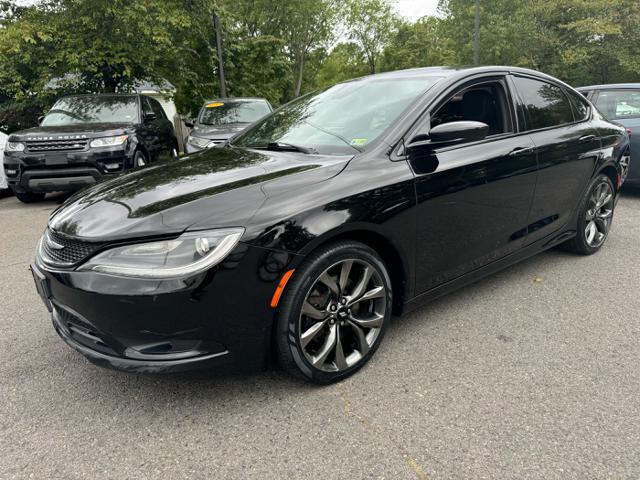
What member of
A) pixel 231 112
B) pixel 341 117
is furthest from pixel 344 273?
pixel 231 112

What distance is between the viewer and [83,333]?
2.05 m

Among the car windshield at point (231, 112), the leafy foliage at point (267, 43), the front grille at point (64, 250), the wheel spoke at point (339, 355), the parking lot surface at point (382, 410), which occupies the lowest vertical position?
the parking lot surface at point (382, 410)

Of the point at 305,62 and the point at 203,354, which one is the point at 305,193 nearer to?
the point at 203,354

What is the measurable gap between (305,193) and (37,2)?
1271 centimetres

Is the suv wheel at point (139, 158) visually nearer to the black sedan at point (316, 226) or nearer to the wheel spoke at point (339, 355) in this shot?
the black sedan at point (316, 226)

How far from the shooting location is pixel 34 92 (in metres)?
11.6

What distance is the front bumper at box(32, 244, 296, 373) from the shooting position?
182 centimetres

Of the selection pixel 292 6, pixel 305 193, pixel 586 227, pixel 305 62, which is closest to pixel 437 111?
pixel 305 193

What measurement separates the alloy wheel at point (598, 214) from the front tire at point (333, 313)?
2527 millimetres

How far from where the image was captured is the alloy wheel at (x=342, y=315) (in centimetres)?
218

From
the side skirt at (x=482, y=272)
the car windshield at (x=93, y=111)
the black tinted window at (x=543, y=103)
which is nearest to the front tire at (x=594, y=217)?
the side skirt at (x=482, y=272)

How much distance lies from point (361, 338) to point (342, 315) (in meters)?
0.19

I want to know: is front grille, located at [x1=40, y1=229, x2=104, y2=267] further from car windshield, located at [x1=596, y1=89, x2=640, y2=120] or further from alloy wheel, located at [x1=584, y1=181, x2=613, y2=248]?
car windshield, located at [x1=596, y1=89, x2=640, y2=120]

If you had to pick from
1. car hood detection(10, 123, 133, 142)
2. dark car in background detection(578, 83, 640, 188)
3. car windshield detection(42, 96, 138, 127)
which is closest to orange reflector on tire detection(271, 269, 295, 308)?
car hood detection(10, 123, 133, 142)
